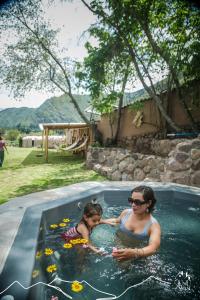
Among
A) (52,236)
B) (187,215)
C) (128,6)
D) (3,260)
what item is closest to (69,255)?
(52,236)

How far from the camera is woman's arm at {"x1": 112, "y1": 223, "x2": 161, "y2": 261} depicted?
2.33m

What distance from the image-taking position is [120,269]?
2580 millimetres

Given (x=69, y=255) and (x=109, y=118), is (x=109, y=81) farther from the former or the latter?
(x=69, y=255)

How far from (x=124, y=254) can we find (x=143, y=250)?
32 cm

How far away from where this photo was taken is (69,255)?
2.81 meters

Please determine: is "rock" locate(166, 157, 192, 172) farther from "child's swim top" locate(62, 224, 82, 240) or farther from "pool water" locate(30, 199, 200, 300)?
"child's swim top" locate(62, 224, 82, 240)

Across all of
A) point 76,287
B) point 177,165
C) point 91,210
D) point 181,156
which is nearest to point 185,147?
point 181,156

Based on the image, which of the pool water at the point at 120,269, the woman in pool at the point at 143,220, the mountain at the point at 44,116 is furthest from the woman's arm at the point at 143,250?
the mountain at the point at 44,116

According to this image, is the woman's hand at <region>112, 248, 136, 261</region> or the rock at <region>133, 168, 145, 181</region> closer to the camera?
the woman's hand at <region>112, 248, 136, 261</region>

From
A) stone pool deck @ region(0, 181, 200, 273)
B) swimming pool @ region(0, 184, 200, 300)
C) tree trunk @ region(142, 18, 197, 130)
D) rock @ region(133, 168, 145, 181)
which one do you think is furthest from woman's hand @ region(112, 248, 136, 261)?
tree trunk @ region(142, 18, 197, 130)

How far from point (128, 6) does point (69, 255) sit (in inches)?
301

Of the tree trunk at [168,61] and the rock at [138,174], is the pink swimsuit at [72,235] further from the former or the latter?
the tree trunk at [168,61]

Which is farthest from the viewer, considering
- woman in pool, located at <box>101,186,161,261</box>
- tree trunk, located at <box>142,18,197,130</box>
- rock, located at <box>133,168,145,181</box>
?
rock, located at <box>133,168,145,181</box>

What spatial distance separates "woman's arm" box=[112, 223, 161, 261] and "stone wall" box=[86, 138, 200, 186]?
365cm
